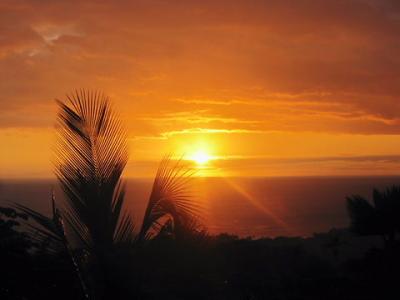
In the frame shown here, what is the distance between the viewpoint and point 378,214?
48.7ft

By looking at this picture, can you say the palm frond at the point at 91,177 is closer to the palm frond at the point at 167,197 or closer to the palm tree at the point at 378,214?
the palm frond at the point at 167,197

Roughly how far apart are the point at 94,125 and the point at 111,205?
901 millimetres

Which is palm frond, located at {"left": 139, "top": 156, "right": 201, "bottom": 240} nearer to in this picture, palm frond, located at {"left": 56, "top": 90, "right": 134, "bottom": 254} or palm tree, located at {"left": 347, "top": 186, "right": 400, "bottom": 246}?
palm frond, located at {"left": 56, "top": 90, "right": 134, "bottom": 254}

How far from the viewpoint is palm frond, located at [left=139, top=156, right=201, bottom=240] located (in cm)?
623

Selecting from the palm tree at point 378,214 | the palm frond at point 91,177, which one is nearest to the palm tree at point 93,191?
the palm frond at point 91,177

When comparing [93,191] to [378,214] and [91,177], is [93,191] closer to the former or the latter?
[91,177]

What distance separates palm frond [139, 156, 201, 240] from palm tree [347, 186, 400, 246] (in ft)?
31.5

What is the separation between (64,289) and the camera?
8344 millimetres

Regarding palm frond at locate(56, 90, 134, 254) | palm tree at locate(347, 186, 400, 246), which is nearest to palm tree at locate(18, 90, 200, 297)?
palm frond at locate(56, 90, 134, 254)

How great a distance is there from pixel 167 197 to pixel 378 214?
10082 mm

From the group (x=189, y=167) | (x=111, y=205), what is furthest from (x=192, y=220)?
(x=111, y=205)

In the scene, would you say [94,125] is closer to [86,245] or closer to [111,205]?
[111,205]

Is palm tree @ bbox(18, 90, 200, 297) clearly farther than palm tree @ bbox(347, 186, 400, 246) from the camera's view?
No

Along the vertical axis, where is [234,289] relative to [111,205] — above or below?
below
